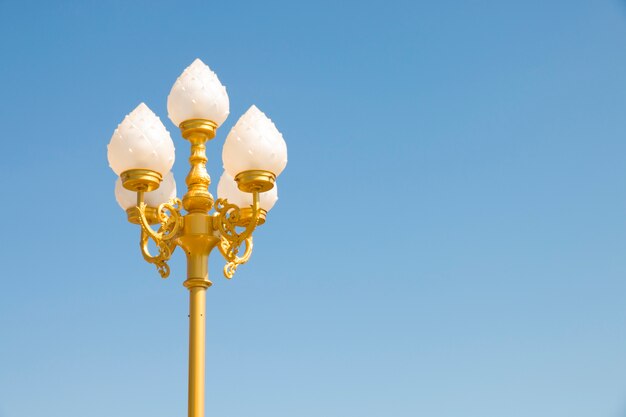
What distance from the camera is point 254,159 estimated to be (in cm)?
663

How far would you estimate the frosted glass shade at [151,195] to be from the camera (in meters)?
7.39

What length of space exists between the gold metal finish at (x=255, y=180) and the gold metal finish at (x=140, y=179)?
58cm

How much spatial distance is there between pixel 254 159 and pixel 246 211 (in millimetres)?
712

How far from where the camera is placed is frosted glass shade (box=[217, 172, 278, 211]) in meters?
7.29

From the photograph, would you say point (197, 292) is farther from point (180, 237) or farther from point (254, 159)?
point (254, 159)

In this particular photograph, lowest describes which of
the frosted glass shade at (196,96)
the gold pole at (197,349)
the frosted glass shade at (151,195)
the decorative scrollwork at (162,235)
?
the gold pole at (197,349)

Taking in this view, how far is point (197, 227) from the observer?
22.5 ft

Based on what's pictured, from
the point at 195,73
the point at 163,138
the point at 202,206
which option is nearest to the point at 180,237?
the point at 202,206

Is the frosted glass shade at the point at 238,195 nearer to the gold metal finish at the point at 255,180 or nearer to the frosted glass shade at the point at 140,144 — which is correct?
the gold metal finish at the point at 255,180

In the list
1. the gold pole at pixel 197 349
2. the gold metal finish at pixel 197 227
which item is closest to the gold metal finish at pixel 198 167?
the gold metal finish at pixel 197 227

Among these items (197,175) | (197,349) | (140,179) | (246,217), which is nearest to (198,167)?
(197,175)

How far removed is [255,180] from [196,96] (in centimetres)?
85

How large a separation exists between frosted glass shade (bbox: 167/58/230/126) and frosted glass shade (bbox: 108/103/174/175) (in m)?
0.39

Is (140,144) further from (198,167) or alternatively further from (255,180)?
(255,180)
